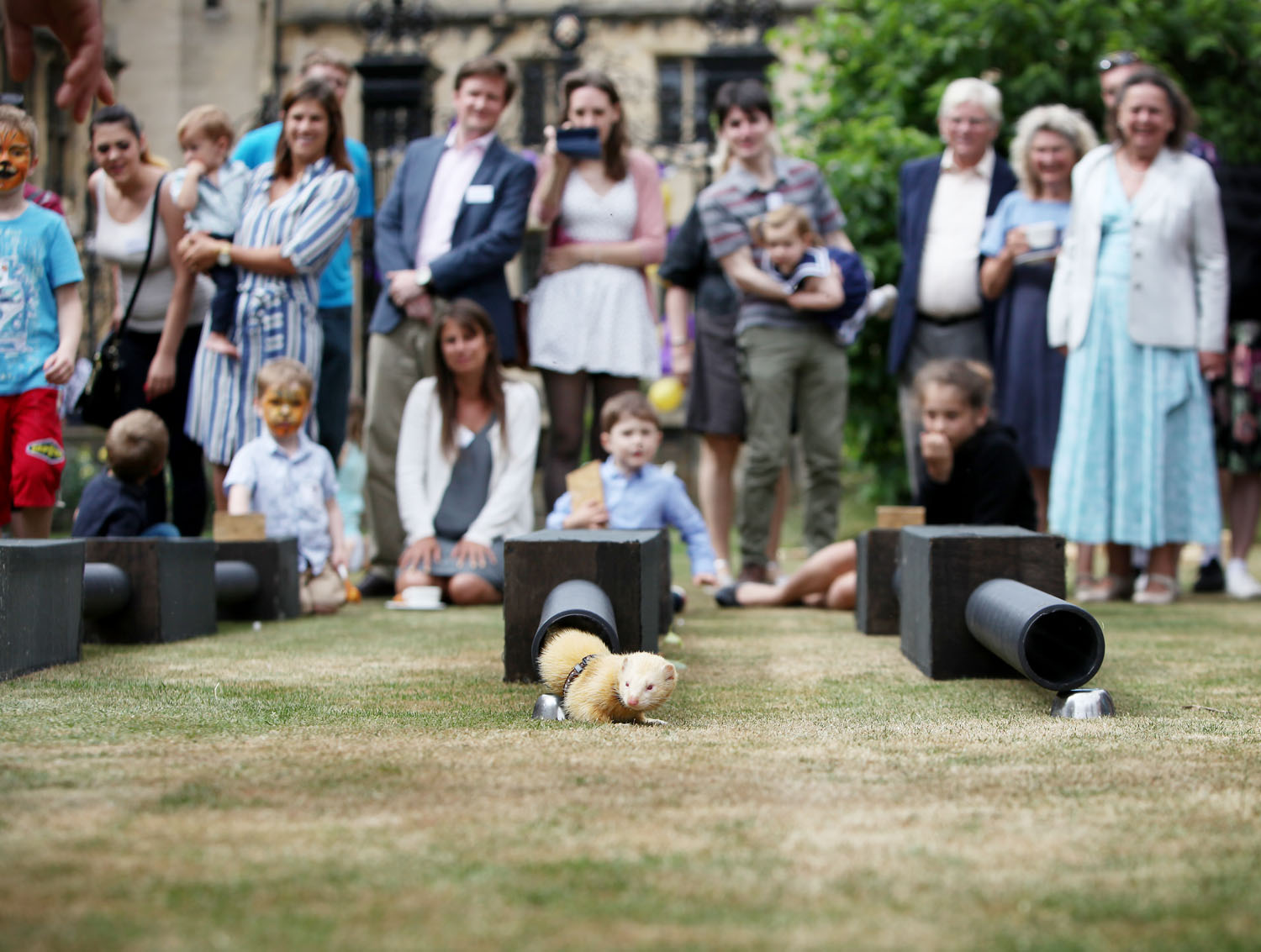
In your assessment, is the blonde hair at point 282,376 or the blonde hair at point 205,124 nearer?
the blonde hair at point 282,376

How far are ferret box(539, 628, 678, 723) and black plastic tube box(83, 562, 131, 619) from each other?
1.41m

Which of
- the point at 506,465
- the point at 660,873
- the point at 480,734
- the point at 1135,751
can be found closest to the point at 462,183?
the point at 506,465

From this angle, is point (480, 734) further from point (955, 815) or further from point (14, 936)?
point (14, 936)

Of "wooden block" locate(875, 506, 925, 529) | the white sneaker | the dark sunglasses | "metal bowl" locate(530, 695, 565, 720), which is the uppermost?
the dark sunglasses

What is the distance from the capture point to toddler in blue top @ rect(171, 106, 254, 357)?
4777mm

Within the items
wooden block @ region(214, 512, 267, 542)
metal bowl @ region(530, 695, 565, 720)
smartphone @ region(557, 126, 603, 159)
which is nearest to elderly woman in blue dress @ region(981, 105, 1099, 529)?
smartphone @ region(557, 126, 603, 159)

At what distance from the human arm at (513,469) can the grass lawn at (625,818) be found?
2.02 metres

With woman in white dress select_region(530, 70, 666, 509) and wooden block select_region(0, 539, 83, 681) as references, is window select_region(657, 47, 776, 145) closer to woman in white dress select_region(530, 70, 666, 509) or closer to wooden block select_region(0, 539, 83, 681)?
woman in white dress select_region(530, 70, 666, 509)

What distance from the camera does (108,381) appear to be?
4.70 meters

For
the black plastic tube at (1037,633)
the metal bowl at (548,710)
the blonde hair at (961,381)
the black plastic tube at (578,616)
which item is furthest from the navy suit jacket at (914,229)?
the metal bowl at (548,710)

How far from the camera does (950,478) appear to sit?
399 cm

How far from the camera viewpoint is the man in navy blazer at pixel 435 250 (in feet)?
16.8

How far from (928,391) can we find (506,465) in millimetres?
1620

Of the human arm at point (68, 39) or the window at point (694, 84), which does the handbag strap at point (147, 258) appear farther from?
the window at point (694, 84)
